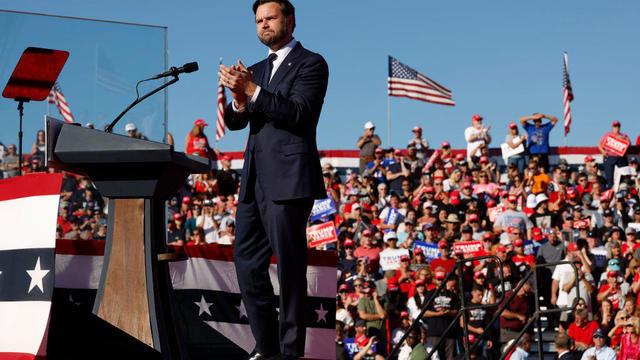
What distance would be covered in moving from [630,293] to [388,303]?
330 centimetres

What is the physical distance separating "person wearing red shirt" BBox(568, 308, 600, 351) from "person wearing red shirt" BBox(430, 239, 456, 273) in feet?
6.00

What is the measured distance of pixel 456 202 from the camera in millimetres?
14172

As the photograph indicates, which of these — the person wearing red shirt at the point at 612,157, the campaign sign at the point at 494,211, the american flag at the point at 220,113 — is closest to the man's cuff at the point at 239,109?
the campaign sign at the point at 494,211

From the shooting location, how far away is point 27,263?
3.88 m

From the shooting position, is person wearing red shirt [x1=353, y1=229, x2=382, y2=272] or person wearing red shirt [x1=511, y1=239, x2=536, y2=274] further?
person wearing red shirt [x1=353, y1=229, x2=382, y2=272]

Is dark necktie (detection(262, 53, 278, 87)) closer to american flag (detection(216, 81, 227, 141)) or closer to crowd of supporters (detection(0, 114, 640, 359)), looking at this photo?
crowd of supporters (detection(0, 114, 640, 359))

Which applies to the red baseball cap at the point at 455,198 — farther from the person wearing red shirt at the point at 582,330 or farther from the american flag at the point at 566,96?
the american flag at the point at 566,96

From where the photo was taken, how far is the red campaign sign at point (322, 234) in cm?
1277

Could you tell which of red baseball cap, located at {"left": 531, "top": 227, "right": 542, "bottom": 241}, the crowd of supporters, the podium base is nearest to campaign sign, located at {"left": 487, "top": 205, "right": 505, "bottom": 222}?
the crowd of supporters

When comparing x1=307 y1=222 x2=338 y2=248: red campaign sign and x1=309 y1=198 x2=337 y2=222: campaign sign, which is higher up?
x1=309 y1=198 x2=337 y2=222: campaign sign

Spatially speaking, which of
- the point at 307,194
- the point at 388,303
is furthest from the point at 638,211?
the point at 307,194

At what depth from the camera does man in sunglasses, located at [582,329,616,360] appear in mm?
10719

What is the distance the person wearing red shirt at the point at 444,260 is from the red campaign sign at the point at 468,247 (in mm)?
155

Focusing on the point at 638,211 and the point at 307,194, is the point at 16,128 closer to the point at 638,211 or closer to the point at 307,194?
the point at 307,194
